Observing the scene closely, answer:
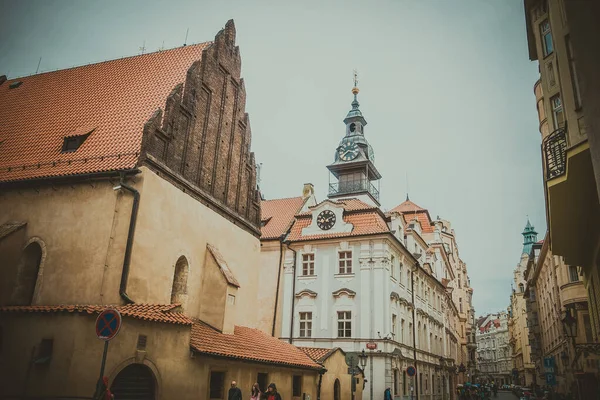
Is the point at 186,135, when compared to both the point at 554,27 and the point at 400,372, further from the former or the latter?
the point at 400,372

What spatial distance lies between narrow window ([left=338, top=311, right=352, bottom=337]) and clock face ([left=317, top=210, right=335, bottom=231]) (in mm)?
6042

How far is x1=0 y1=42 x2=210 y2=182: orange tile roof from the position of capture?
1512 cm

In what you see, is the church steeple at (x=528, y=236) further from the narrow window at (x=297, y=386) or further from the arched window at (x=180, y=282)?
the arched window at (x=180, y=282)

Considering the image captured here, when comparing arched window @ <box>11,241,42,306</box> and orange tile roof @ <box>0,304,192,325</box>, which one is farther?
arched window @ <box>11,241,42,306</box>

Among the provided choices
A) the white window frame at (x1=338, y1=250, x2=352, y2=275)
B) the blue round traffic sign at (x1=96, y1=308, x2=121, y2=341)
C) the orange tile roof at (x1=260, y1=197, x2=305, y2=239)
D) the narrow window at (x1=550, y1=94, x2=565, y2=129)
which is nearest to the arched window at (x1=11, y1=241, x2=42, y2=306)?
the blue round traffic sign at (x1=96, y1=308, x2=121, y2=341)

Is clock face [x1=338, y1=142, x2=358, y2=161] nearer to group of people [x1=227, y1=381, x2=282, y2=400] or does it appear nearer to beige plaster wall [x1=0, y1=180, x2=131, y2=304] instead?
group of people [x1=227, y1=381, x2=282, y2=400]

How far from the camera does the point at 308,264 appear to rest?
31469 mm

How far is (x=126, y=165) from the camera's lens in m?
14.2

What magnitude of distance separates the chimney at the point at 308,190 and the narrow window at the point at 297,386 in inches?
737

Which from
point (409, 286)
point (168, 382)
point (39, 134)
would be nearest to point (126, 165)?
point (39, 134)

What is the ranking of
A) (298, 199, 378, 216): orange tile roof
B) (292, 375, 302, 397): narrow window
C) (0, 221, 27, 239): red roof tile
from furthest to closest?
(298, 199, 378, 216): orange tile roof < (292, 375, 302, 397): narrow window < (0, 221, 27, 239): red roof tile

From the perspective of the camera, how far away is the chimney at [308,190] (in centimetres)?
3669

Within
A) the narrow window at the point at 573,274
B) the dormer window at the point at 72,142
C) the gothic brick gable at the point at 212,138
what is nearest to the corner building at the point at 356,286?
the gothic brick gable at the point at 212,138

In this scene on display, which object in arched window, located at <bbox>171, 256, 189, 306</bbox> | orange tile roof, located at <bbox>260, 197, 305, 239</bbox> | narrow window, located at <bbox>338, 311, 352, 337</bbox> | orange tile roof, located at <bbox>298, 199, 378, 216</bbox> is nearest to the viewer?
arched window, located at <bbox>171, 256, 189, 306</bbox>
